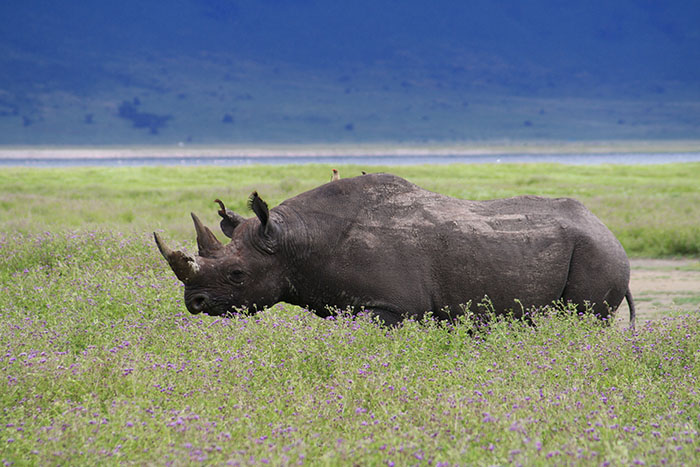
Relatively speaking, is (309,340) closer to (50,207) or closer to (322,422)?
(322,422)

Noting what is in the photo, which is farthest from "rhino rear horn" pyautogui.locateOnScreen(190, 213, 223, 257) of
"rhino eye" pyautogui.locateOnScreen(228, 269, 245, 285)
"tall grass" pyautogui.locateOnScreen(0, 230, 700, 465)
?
"tall grass" pyautogui.locateOnScreen(0, 230, 700, 465)

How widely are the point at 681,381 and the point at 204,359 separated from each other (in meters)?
3.34

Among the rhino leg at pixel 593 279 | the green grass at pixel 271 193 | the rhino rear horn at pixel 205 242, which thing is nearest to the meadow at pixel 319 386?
the rhino leg at pixel 593 279

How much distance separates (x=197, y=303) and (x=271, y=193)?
2262 cm

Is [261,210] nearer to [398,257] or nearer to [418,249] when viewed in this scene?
[398,257]

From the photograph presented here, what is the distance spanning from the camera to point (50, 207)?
23562 millimetres

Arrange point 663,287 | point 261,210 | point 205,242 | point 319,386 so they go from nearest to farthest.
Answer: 1. point 319,386
2. point 261,210
3. point 205,242
4. point 663,287

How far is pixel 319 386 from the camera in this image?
615 centimetres

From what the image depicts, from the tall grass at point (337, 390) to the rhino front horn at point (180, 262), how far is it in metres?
0.49

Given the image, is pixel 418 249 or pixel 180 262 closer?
pixel 180 262

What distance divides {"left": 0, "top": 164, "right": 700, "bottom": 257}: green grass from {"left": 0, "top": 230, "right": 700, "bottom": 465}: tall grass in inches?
317

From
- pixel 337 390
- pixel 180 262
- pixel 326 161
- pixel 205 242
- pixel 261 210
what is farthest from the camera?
pixel 326 161

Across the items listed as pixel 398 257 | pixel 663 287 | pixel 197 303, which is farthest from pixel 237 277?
pixel 663 287

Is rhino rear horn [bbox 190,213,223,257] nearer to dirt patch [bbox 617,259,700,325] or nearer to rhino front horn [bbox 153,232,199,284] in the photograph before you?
rhino front horn [bbox 153,232,199,284]
